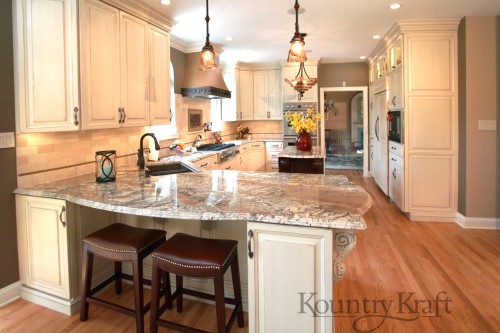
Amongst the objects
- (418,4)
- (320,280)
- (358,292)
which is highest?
(418,4)

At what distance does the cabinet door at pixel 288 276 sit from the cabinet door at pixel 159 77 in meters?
2.34

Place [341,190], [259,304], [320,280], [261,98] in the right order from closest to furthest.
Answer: [320,280] → [259,304] → [341,190] → [261,98]

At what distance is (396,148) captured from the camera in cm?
491

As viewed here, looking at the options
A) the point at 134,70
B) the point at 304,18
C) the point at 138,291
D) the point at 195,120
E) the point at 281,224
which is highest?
the point at 304,18

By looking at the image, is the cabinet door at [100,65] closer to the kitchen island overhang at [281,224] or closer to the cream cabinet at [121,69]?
the cream cabinet at [121,69]

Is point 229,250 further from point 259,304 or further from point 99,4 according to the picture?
point 99,4

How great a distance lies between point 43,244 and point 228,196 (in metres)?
1.50

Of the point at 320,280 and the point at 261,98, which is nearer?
the point at 320,280

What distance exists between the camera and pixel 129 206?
1814mm

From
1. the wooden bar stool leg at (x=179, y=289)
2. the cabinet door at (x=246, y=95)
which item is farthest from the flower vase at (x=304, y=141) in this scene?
the wooden bar stool leg at (x=179, y=289)

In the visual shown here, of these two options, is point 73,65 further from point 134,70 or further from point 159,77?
point 159,77

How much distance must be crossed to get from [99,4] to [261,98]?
4.90 metres

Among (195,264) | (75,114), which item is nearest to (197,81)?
(75,114)

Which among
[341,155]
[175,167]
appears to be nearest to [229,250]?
[175,167]
